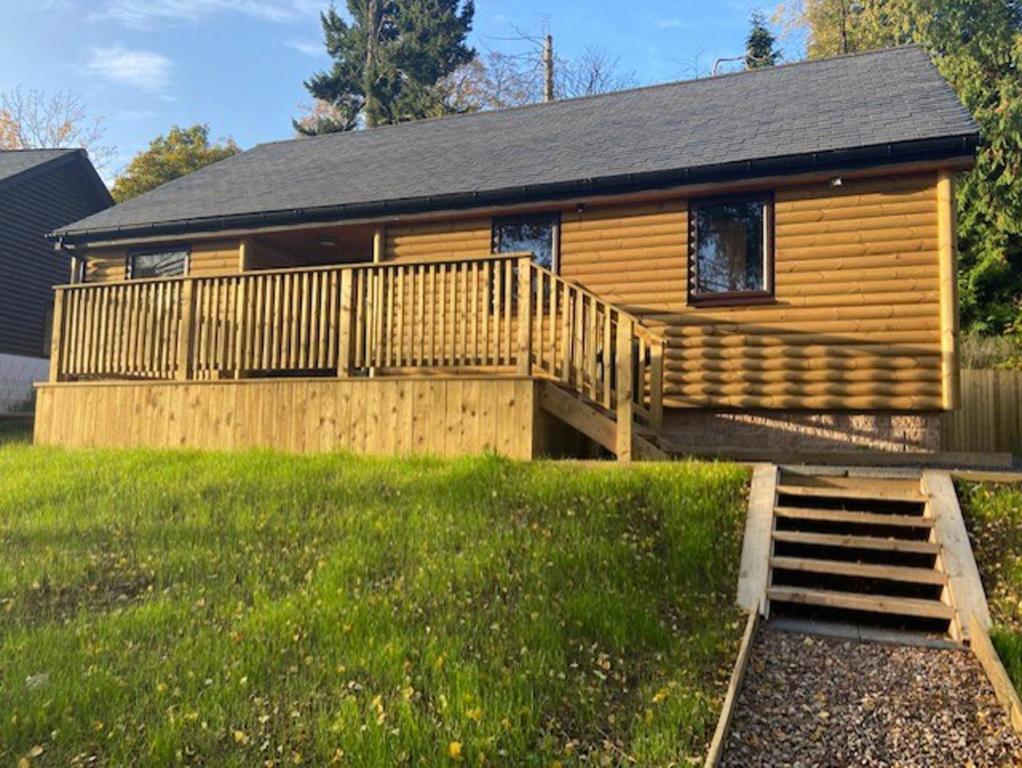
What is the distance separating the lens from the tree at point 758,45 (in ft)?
89.5

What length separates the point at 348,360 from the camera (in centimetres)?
791

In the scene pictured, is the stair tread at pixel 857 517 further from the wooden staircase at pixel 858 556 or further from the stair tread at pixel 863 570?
the stair tread at pixel 863 570

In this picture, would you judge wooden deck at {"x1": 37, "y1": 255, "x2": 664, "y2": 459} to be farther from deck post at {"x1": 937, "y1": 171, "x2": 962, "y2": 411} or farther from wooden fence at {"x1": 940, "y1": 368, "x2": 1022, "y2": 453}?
wooden fence at {"x1": 940, "y1": 368, "x2": 1022, "y2": 453}

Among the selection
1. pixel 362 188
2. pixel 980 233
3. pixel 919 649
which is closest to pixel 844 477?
pixel 919 649

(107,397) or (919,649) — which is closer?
(919,649)

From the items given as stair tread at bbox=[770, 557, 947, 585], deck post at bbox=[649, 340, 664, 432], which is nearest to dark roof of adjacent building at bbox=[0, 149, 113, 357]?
deck post at bbox=[649, 340, 664, 432]

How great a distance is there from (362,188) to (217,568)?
756cm

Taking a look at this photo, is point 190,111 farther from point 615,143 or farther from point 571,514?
point 571,514

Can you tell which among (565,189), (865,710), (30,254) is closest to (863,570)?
(865,710)

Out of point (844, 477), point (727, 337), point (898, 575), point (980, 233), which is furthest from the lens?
point (980, 233)

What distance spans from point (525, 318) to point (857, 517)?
3.47 m

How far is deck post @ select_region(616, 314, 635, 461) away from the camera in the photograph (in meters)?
6.71

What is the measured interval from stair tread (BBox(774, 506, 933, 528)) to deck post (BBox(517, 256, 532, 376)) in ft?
9.16

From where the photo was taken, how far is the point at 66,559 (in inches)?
193
